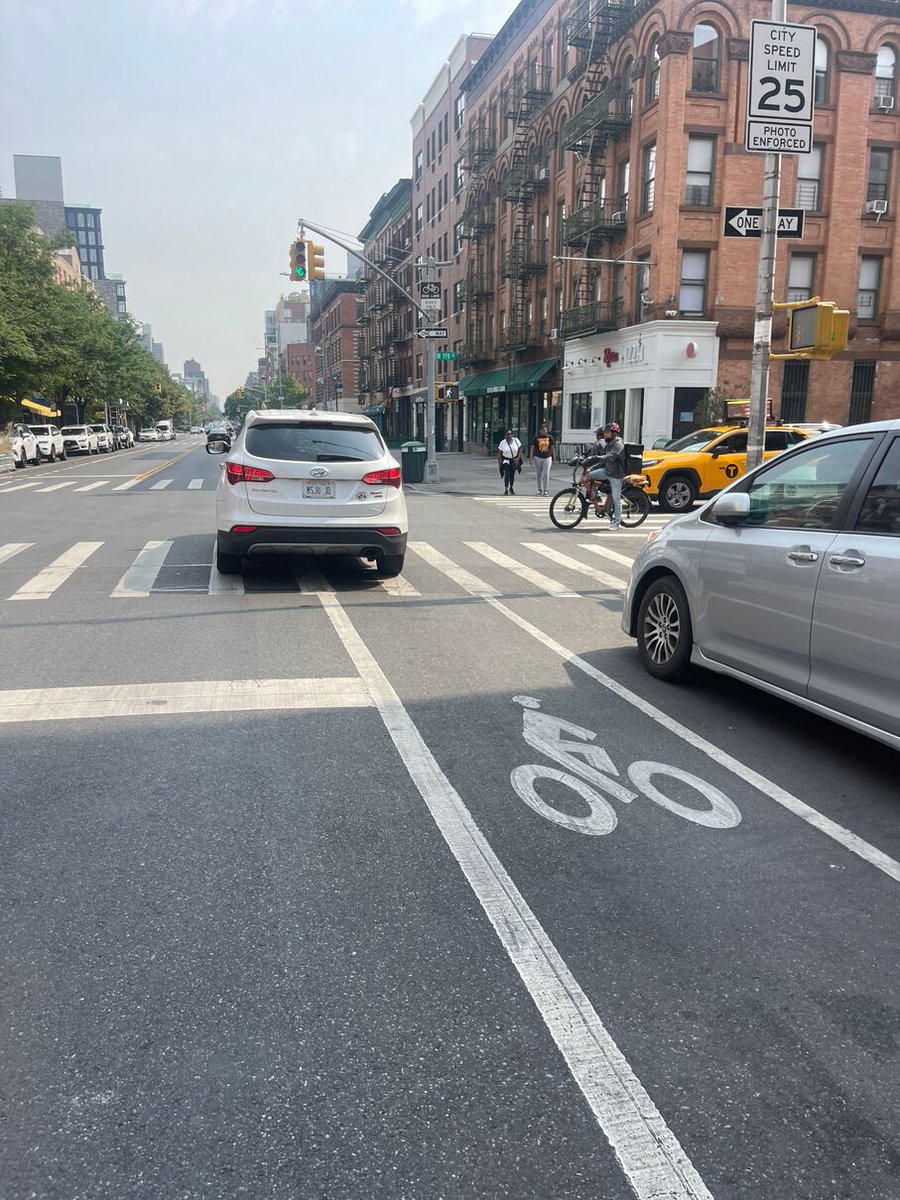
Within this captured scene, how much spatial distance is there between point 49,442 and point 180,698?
143ft

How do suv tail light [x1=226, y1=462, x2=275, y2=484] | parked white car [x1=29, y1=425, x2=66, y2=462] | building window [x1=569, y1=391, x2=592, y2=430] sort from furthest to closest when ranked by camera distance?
parked white car [x1=29, y1=425, x2=66, y2=462] → building window [x1=569, y1=391, x2=592, y2=430] → suv tail light [x1=226, y1=462, x2=275, y2=484]

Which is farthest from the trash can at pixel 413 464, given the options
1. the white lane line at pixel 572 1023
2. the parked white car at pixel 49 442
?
the white lane line at pixel 572 1023

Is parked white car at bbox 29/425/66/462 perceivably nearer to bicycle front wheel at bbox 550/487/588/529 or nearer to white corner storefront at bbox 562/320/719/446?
white corner storefront at bbox 562/320/719/446

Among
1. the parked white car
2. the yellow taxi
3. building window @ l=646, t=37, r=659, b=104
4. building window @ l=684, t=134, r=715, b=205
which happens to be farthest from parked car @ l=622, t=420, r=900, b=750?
the parked white car

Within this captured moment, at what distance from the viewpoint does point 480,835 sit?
13.3 feet

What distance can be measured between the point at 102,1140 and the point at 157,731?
127 inches

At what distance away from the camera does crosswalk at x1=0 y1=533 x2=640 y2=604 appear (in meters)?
10.1

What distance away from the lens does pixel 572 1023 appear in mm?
2807

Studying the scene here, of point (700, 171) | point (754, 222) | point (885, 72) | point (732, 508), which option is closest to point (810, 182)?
point (700, 171)

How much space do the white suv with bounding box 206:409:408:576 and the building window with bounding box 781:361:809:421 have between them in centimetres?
2687

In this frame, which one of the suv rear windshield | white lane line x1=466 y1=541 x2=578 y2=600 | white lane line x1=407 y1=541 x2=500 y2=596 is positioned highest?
the suv rear windshield

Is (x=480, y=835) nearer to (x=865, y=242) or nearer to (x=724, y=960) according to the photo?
(x=724, y=960)

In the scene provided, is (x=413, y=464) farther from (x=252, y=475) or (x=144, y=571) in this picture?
(x=252, y=475)

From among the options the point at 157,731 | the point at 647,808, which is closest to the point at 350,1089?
the point at 647,808
